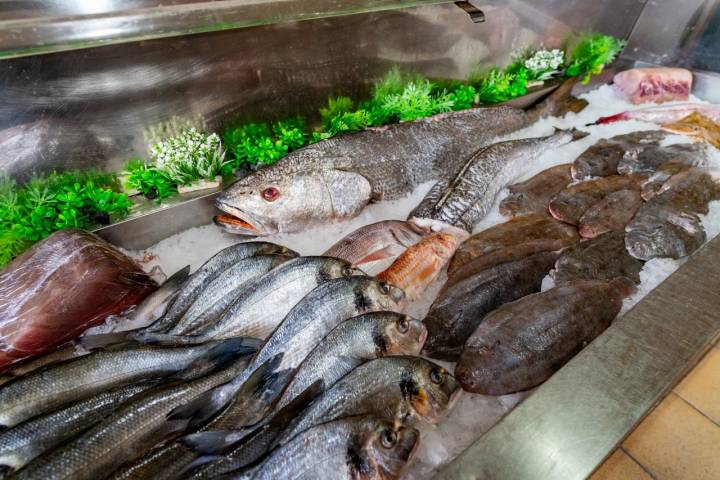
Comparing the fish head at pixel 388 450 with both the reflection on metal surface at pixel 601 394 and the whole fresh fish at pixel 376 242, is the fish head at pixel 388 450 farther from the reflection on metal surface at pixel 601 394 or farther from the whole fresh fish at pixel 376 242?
the whole fresh fish at pixel 376 242

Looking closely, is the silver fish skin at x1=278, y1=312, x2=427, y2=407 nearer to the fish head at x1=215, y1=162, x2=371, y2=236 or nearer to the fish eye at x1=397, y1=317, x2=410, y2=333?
the fish eye at x1=397, y1=317, x2=410, y2=333

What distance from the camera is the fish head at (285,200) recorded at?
2.72 m

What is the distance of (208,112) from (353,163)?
44.7 inches

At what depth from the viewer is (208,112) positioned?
2.99 metres

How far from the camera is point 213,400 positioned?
1.54 meters

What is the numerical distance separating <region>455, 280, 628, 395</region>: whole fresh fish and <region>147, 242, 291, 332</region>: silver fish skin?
1222 mm

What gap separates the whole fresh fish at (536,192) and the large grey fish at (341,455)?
2.13m

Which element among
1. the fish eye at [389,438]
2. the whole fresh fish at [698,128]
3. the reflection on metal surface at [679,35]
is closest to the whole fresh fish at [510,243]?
the fish eye at [389,438]

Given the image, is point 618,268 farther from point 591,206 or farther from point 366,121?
point 366,121

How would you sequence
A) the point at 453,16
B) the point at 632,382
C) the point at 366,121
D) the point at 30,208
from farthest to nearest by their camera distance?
the point at 453,16 → the point at 366,121 → the point at 30,208 → the point at 632,382

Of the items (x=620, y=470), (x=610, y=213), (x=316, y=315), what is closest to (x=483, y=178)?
(x=610, y=213)

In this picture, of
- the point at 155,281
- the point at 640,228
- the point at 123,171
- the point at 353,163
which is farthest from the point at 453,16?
the point at 155,281

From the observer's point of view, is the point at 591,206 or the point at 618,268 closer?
the point at 618,268

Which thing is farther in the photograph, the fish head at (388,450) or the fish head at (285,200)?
the fish head at (285,200)
